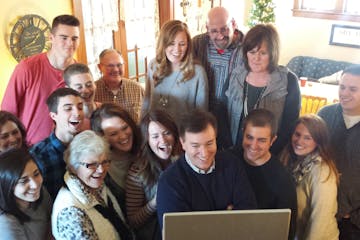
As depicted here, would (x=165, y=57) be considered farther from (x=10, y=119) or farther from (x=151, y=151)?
(x=10, y=119)

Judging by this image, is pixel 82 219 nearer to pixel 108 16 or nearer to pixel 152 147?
pixel 152 147

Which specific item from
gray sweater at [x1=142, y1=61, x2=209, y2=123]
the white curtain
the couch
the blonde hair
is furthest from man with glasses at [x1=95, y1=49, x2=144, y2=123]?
the couch

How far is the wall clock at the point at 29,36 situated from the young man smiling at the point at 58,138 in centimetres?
149

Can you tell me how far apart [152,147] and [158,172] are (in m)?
0.12

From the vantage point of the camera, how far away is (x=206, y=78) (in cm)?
220

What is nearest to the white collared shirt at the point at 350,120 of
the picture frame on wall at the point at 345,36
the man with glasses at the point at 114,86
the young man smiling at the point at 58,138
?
the man with glasses at the point at 114,86

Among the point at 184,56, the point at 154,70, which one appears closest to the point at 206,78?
the point at 184,56

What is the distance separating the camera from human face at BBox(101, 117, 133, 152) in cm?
183

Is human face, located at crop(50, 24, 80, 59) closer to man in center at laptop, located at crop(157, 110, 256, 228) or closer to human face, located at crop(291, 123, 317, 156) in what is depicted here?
man in center at laptop, located at crop(157, 110, 256, 228)

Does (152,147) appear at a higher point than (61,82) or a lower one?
lower

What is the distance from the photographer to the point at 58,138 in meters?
1.71

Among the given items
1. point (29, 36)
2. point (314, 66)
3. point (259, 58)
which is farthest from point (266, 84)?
point (314, 66)

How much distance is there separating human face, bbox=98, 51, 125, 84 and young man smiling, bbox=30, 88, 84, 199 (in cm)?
62

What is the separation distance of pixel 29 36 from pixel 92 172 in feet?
6.73
